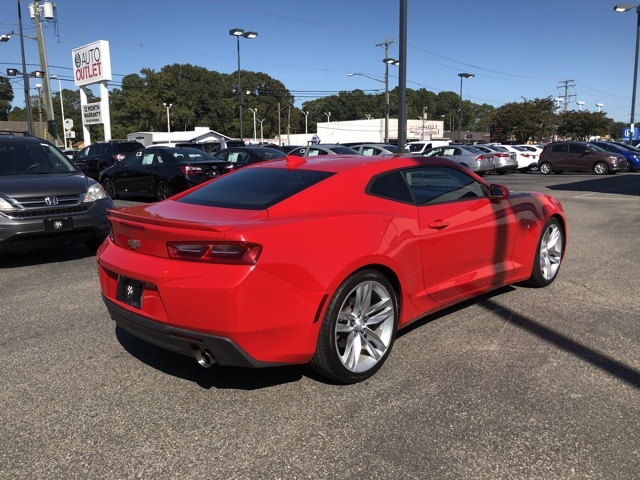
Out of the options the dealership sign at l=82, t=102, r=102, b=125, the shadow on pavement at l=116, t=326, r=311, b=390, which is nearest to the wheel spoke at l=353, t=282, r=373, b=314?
the shadow on pavement at l=116, t=326, r=311, b=390

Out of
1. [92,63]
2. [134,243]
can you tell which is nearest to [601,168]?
[134,243]

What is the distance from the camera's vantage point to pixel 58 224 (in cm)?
661

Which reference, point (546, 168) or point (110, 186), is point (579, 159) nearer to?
point (546, 168)

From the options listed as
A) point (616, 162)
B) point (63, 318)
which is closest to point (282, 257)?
point (63, 318)

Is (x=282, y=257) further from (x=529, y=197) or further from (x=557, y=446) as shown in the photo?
(x=529, y=197)

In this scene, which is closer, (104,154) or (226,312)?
(226,312)

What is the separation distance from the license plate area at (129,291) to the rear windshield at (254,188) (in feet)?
2.43

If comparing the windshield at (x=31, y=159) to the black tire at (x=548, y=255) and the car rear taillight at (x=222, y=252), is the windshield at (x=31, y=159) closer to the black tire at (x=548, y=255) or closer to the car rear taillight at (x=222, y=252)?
the car rear taillight at (x=222, y=252)

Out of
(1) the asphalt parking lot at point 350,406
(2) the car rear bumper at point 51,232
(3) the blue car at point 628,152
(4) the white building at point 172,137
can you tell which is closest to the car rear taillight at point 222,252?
(1) the asphalt parking lot at point 350,406

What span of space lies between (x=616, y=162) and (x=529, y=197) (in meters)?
24.2

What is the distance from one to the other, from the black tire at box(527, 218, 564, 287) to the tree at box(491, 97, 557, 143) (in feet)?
200

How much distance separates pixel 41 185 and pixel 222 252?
16.1 feet

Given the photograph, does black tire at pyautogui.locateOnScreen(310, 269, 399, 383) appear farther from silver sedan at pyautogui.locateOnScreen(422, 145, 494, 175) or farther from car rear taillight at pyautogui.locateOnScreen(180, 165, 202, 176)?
silver sedan at pyautogui.locateOnScreen(422, 145, 494, 175)

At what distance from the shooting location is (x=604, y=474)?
8.15 feet
